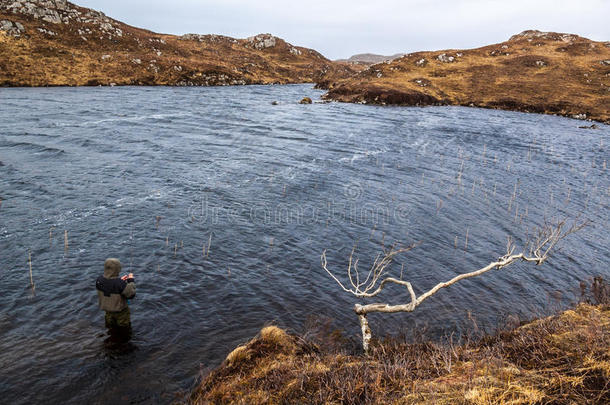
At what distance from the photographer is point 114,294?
34.3ft

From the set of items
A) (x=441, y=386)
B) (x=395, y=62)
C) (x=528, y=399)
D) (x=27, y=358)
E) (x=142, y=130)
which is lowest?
(x=27, y=358)

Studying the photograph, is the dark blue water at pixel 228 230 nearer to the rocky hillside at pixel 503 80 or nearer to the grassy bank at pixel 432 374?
the grassy bank at pixel 432 374

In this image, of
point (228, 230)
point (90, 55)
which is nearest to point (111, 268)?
point (228, 230)

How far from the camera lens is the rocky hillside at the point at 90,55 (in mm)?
66125

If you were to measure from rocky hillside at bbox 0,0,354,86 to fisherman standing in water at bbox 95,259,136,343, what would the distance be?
66.7 metres

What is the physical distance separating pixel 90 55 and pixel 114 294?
87226 mm

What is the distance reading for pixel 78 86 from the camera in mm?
65375

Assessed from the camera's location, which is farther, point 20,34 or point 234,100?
point 20,34

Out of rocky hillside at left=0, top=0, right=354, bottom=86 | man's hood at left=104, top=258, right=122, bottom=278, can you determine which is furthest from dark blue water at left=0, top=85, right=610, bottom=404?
rocky hillside at left=0, top=0, right=354, bottom=86

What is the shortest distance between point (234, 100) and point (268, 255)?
53670 mm

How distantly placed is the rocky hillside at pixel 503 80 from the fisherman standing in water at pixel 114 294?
66.6 meters

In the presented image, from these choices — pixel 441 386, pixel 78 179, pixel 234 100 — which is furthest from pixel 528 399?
pixel 234 100

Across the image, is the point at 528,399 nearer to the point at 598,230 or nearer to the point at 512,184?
the point at 598,230

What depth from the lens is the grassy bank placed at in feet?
21.4
